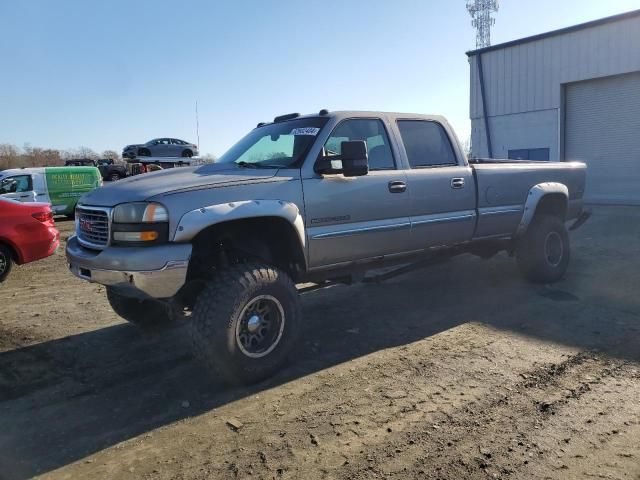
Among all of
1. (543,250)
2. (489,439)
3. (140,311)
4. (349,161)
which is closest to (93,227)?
(140,311)

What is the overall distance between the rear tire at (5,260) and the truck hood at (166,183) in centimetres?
451

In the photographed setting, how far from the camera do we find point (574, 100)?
16438 mm

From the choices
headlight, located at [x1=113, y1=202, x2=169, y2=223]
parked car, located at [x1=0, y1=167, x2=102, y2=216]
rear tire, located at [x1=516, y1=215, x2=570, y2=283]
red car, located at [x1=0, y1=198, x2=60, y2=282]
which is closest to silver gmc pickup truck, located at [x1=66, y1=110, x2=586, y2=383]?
headlight, located at [x1=113, y1=202, x2=169, y2=223]

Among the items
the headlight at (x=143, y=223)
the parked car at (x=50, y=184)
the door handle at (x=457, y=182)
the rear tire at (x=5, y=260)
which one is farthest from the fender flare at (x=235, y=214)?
the parked car at (x=50, y=184)

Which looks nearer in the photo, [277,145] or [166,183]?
[166,183]

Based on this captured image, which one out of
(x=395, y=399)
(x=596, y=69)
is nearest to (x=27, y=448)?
(x=395, y=399)

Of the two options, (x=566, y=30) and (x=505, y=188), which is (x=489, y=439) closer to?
(x=505, y=188)

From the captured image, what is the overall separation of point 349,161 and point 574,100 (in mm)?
15111

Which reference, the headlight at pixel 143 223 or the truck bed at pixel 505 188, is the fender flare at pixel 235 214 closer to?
the headlight at pixel 143 223

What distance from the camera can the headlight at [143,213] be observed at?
140 inches

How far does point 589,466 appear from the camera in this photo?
105 inches

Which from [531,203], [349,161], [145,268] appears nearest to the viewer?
[145,268]

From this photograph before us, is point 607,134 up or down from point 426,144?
up

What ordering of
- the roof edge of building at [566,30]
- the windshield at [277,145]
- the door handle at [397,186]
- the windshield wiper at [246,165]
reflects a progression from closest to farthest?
1. the windshield at [277,145]
2. the windshield wiper at [246,165]
3. the door handle at [397,186]
4. the roof edge of building at [566,30]
